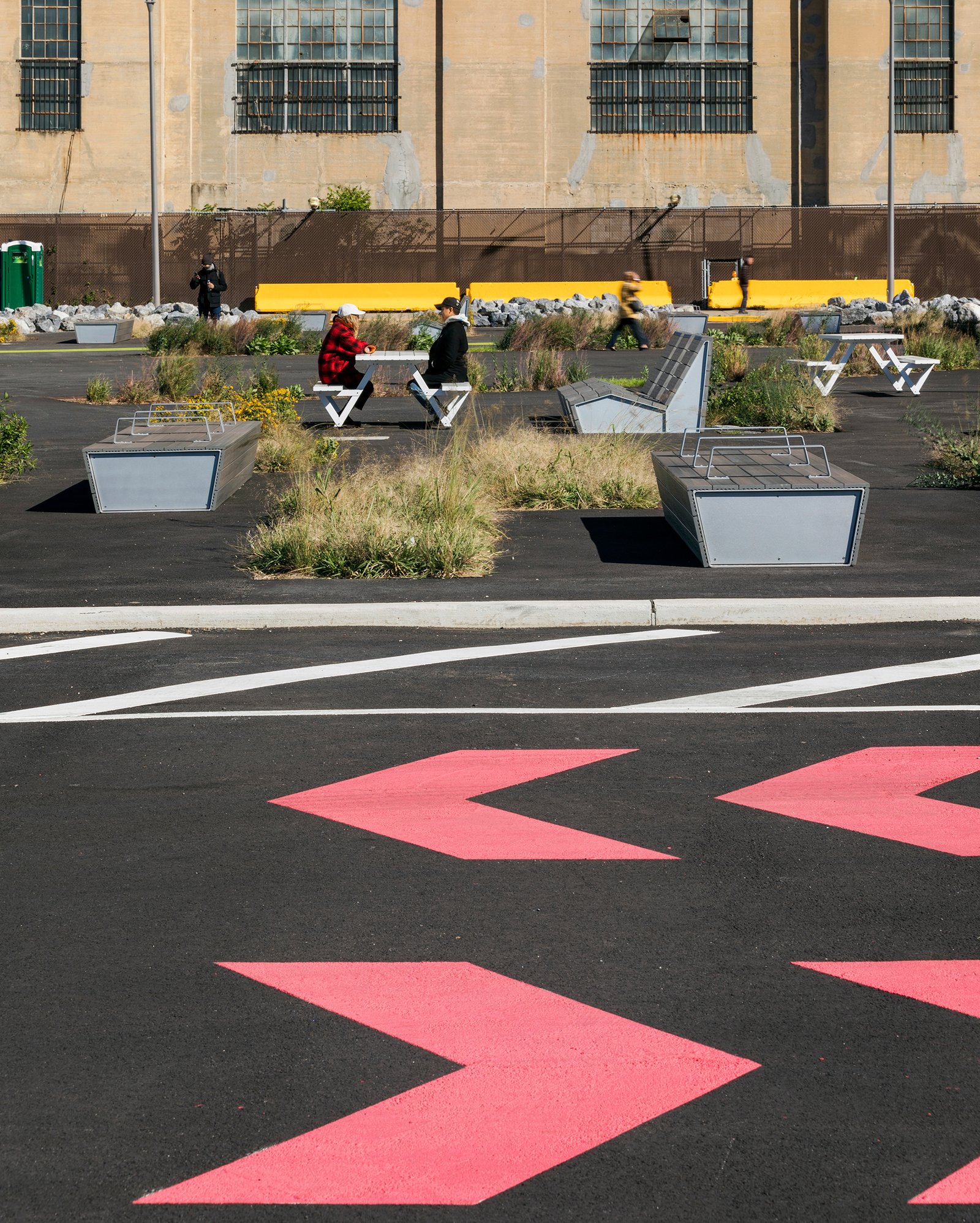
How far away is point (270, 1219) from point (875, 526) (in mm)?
10010

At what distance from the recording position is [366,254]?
51.8 metres

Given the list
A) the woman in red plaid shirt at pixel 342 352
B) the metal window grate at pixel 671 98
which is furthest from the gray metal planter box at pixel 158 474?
the metal window grate at pixel 671 98

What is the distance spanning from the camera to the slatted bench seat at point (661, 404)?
1817cm

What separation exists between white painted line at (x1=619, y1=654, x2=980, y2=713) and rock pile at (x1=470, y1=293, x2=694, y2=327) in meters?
35.5

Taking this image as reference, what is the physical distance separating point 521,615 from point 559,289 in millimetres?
42165

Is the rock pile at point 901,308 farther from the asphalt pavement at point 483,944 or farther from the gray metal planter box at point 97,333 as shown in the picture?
the asphalt pavement at point 483,944

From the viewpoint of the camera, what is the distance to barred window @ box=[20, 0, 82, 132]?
52.0 m

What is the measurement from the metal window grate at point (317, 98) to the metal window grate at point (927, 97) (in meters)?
16.1

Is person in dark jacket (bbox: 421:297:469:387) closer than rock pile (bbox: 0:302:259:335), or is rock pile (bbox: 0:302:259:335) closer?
person in dark jacket (bbox: 421:297:469:387)

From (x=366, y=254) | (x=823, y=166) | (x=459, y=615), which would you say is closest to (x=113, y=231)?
(x=366, y=254)

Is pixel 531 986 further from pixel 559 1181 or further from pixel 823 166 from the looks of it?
pixel 823 166

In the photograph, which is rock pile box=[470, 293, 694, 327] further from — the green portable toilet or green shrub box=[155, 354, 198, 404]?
green shrub box=[155, 354, 198, 404]

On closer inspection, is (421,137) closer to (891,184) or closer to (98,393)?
(891,184)

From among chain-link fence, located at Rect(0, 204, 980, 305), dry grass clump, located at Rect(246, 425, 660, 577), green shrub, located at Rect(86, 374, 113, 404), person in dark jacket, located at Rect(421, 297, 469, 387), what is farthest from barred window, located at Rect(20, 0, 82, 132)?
dry grass clump, located at Rect(246, 425, 660, 577)
